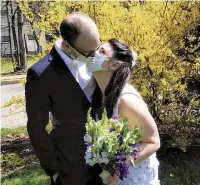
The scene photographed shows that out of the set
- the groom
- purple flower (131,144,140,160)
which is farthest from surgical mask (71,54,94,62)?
purple flower (131,144,140,160)

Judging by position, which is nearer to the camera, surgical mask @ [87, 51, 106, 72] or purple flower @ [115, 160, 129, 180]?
purple flower @ [115, 160, 129, 180]

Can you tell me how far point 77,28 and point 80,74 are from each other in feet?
0.95

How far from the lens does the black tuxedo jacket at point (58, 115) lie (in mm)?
2523

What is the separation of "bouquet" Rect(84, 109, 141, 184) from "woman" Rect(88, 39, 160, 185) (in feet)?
0.33

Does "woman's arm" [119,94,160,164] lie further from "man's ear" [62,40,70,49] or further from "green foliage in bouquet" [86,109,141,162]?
"man's ear" [62,40,70,49]

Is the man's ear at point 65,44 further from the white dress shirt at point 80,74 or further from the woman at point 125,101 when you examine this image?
the woman at point 125,101

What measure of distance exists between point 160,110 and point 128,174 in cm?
297

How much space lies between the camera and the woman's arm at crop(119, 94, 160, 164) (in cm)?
235

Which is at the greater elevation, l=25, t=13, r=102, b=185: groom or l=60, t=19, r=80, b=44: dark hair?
l=60, t=19, r=80, b=44: dark hair

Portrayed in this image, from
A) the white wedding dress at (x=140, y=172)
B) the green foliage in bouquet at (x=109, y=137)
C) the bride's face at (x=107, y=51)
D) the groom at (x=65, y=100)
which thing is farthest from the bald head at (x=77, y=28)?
the green foliage in bouquet at (x=109, y=137)

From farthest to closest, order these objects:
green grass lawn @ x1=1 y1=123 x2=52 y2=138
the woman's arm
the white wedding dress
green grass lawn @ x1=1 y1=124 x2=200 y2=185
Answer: green grass lawn @ x1=1 y1=123 x2=52 y2=138 → green grass lawn @ x1=1 y1=124 x2=200 y2=185 → the white wedding dress → the woman's arm

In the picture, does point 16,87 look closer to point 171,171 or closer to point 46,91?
point 171,171

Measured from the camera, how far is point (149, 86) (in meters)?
5.21

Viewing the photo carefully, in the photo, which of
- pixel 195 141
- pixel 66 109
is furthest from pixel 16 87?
pixel 66 109
